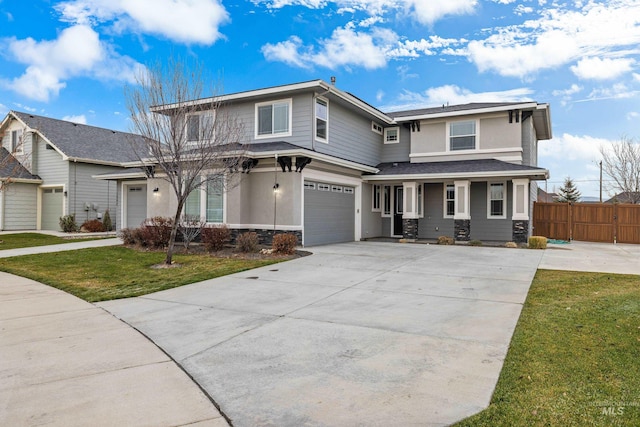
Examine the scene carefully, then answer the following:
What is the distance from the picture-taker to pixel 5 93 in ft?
75.6

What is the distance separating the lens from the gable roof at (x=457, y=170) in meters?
14.5

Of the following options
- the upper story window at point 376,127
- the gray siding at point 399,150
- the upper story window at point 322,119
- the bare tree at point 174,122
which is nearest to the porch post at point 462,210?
the gray siding at point 399,150

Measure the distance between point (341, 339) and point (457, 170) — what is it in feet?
41.5

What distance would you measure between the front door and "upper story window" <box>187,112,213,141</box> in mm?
10065

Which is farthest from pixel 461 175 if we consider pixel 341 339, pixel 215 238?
pixel 341 339

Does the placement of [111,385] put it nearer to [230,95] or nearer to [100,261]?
[100,261]

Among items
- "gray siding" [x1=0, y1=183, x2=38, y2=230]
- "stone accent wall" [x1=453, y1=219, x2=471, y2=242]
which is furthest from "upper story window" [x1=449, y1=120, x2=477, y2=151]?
"gray siding" [x1=0, y1=183, x2=38, y2=230]

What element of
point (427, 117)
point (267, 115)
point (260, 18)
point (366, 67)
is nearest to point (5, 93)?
point (260, 18)

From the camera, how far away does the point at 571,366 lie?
3.68 meters

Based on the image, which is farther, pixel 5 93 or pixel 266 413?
pixel 5 93

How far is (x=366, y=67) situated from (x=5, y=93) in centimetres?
2136

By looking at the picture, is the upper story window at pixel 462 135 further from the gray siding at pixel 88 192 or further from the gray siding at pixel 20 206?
the gray siding at pixel 20 206

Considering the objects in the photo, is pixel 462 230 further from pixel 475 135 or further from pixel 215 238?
pixel 215 238

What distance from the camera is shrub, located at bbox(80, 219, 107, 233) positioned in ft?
67.2
